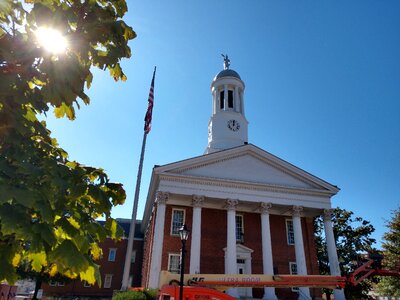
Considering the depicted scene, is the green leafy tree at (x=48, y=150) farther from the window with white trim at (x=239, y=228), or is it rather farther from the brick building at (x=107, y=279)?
the brick building at (x=107, y=279)

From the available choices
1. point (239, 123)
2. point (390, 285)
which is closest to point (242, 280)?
point (390, 285)

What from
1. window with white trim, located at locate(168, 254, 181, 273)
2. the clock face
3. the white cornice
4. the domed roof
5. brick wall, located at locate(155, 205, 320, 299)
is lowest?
window with white trim, located at locate(168, 254, 181, 273)

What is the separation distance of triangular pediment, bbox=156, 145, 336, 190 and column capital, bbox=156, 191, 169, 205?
2350 mm

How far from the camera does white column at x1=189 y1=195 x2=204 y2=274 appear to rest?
76.9ft

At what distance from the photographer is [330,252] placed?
28.0 m

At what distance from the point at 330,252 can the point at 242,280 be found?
1612 cm

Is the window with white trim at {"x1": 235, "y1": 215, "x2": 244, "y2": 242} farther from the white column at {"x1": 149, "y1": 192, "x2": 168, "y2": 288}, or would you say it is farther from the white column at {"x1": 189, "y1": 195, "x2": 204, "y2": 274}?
the white column at {"x1": 149, "y1": 192, "x2": 168, "y2": 288}

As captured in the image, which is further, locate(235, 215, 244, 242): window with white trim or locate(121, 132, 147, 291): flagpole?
locate(235, 215, 244, 242): window with white trim

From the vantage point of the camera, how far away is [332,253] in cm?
2786

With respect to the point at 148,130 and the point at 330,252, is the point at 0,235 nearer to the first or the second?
the point at 148,130

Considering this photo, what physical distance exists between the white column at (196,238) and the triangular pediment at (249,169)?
225 cm

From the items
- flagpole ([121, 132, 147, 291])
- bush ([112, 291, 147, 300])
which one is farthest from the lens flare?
bush ([112, 291, 147, 300])

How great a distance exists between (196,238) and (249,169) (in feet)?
27.8

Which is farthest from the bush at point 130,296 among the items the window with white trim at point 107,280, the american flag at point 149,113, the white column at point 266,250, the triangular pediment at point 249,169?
the window with white trim at point 107,280
